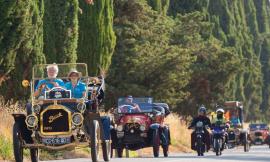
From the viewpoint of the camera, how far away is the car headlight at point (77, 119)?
1828cm

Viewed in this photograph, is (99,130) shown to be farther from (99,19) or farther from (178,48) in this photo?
(178,48)

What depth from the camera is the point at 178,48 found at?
143ft

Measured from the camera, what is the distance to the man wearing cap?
19.0m

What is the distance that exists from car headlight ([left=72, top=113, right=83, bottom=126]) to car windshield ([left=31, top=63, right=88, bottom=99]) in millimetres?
556

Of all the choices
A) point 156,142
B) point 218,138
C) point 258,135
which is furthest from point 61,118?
point 258,135

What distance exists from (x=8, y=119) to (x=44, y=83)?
248 inches

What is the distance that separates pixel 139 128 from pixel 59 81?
8.56m

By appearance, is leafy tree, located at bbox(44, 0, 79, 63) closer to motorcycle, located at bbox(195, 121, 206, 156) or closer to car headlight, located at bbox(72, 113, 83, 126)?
motorcycle, located at bbox(195, 121, 206, 156)

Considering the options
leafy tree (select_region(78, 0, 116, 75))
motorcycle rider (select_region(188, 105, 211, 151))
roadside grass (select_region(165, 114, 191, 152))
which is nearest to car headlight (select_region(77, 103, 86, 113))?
motorcycle rider (select_region(188, 105, 211, 151))

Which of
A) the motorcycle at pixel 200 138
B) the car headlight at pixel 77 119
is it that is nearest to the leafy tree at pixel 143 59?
the motorcycle at pixel 200 138

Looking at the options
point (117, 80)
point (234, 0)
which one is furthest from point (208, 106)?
point (234, 0)

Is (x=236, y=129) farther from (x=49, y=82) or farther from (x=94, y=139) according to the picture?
(x=94, y=139)

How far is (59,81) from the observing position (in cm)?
1947

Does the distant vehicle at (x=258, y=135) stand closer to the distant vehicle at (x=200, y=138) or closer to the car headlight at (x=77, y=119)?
the distant vehicle at (x=200, y=138)
